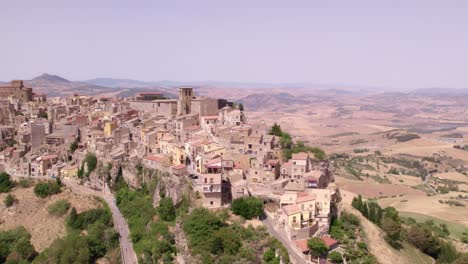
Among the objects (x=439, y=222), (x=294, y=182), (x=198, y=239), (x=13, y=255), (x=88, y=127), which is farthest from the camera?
(x=439, y=222)

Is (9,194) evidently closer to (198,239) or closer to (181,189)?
(181,189)

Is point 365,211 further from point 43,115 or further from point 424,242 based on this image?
point 43,115

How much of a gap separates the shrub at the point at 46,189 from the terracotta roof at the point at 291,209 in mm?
26614

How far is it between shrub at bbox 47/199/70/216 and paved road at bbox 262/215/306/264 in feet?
72.6

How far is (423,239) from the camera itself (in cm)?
4522

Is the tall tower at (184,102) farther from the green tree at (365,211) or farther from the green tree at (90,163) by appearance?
the green tree at (365,211)

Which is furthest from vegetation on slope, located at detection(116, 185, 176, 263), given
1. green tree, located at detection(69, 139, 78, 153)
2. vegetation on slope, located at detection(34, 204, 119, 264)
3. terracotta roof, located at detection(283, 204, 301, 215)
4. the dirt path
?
the dirt path

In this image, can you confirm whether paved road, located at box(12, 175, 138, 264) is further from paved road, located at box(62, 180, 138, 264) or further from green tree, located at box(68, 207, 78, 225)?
green tree, located at box(68, 207, 78, 225)

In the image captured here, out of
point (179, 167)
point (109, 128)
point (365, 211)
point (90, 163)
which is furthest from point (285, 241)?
A: point (109, 128)

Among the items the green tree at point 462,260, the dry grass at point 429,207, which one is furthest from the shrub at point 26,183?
the dry grass at point 429,207

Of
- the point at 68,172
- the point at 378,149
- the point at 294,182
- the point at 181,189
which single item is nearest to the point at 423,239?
the point at 294,182

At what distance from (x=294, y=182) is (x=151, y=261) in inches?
518

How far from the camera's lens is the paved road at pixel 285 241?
112 ft

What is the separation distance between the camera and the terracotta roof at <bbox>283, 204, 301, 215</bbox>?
3588 cm
